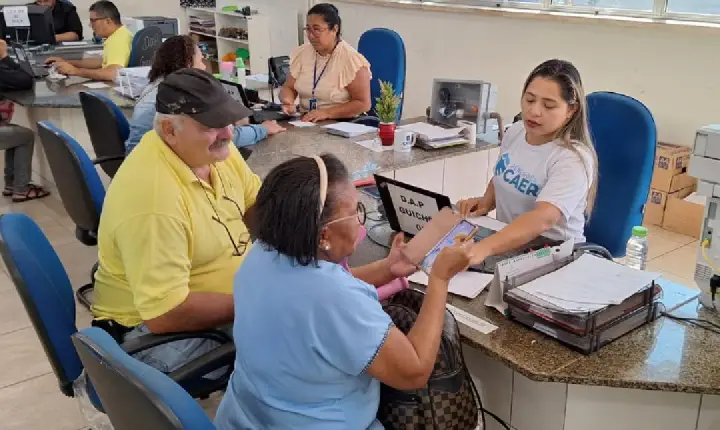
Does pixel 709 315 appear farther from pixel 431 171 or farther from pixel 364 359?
pixel 431 171

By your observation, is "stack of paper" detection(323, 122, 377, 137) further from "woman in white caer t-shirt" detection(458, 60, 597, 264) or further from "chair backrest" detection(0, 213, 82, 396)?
"chair backrest" detection(0, 213, 82, 396)

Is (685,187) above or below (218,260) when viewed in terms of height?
below

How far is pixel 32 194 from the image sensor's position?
465cm

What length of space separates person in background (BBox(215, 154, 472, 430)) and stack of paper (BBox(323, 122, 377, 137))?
190 centimetres

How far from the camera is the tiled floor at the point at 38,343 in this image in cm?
243

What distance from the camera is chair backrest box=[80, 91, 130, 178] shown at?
3.23 m

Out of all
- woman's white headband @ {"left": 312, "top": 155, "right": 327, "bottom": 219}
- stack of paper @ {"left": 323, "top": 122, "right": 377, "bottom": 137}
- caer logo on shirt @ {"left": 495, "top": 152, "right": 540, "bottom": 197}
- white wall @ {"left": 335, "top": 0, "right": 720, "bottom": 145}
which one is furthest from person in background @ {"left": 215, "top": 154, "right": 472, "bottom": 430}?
white wall @ {"left": 335, "top": 0, "right": 720, "bottom": 145}

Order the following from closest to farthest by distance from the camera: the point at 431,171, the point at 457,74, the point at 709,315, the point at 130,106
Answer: the point at 709,315, the point at 431,171, the point at 130,106, the point at 457,74

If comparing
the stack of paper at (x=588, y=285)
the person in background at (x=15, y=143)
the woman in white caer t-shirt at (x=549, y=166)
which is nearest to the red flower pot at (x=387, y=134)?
the woman in white caer t-shirt at (x=549, y=166)

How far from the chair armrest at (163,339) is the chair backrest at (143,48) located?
11.3 feet

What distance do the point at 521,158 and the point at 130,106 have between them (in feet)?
8.41

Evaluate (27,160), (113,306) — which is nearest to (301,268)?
(113,306)

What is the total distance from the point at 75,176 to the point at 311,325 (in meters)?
1.65

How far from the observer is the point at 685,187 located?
4141mm
